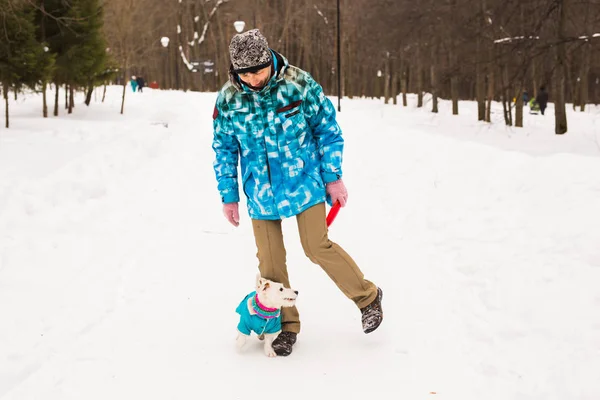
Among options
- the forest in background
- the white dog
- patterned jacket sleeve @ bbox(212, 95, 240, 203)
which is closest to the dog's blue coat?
the white dog

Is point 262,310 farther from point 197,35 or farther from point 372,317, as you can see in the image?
point 197,35

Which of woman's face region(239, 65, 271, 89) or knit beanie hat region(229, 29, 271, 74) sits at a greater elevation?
knit beanie hat region(229, 29, 271, 74)

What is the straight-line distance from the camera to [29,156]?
10.2 metres

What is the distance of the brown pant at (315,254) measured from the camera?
3139 mm

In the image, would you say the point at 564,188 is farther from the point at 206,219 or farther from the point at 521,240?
the point at 206,219

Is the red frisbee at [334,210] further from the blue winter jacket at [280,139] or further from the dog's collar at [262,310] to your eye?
the dog's collar at [262,310]

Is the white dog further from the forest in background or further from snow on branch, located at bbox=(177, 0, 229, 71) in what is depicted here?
snow on branch, located at bbox=(177, 0, 229, 71)

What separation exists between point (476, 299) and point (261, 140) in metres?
2.10

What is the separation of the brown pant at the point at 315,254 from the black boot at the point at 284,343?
0.13ft

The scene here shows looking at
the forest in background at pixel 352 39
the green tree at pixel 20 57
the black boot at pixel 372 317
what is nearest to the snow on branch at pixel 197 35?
the forest in background at pixel 352 39

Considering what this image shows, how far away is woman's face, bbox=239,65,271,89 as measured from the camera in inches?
111

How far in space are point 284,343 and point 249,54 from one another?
5.68 feet

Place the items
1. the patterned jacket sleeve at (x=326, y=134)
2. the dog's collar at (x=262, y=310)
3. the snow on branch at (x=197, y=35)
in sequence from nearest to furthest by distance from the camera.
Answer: the patterned jacket sleeve at (x=326, y=134), the dog's collar at (x=262, y=310), the snow on branch at (x=197, y=35)

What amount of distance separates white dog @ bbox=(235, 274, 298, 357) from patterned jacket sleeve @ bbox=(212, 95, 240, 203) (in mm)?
546
